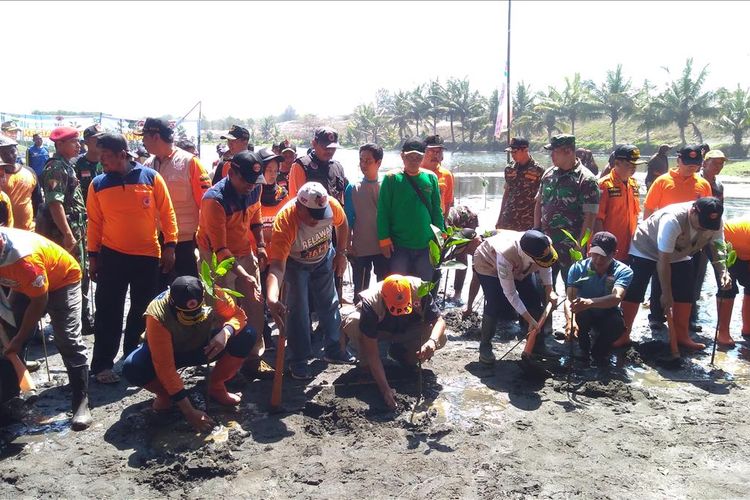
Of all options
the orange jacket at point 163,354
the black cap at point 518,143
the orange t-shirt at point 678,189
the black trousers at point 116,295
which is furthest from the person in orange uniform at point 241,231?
the orange t-shirt at point 678,189

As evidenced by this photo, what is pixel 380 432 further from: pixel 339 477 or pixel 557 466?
pixel 557 466

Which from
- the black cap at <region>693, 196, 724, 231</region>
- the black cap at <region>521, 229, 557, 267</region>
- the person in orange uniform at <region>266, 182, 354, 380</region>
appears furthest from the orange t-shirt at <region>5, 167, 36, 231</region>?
the black cap at <region>693, 196, 724, 231</region>

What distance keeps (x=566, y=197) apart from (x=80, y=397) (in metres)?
4.44

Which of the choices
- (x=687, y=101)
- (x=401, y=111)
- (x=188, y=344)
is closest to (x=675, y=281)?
(x=188, y=344)

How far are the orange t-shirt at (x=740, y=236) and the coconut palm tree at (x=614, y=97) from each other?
52.2 metres

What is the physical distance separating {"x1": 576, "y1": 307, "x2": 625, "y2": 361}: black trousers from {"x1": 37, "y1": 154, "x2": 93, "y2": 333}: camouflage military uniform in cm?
433

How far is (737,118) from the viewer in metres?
42.9

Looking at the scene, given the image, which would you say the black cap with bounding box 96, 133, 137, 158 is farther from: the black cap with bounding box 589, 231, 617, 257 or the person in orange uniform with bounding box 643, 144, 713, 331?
Answer: the person in orange uniform with bounding box 643, 144, 713, 331

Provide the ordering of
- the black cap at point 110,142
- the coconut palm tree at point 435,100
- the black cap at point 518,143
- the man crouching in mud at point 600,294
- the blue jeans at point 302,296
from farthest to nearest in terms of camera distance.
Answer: the coconut palm tree at point 435,100 → the black cap at point 518,143 → the man crouching in mud at point 600,294 → the blue jeans at point 302,296 → the black cap at point 110,142

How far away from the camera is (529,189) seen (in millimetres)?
6586

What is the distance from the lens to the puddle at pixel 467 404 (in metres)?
4.29

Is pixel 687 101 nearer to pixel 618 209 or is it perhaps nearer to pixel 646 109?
pixel 646 109

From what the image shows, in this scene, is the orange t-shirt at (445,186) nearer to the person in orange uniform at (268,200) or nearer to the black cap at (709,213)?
the person in orange uniform at (268,200)

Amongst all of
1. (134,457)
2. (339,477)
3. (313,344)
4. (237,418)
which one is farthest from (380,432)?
(313,344)
